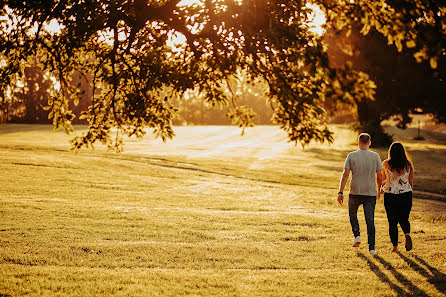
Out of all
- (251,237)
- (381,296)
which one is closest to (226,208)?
(251,237)

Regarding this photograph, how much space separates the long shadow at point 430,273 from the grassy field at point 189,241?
0.02 meters

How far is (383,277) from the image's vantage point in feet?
28.5

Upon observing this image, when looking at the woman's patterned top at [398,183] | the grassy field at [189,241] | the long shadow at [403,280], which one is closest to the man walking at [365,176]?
the woman's patterned top at [398,183]

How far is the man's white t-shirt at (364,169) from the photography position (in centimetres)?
1010

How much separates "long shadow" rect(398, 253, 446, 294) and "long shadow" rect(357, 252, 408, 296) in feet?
2.16

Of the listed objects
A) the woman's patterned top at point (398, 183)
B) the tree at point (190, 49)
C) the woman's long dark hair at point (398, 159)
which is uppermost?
the tree at point (190, 49)

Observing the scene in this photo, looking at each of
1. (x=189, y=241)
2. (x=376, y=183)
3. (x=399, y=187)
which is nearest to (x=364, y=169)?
(x=376, y=183)

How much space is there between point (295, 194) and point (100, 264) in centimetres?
1359

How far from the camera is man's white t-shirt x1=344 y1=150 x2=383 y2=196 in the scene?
1010cm

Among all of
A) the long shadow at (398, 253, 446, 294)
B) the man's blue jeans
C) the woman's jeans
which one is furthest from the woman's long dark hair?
the long shadow at (398, 253, 446, 294)

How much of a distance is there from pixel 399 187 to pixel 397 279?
2.41 meters

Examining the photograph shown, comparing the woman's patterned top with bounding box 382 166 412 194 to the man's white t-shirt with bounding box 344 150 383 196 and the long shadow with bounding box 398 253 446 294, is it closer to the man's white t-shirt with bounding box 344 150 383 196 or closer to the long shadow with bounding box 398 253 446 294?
the man's white t-shirt with bounding box 344 150 383 196

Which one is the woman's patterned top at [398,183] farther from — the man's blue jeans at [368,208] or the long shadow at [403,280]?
the long shadow at [403,280]

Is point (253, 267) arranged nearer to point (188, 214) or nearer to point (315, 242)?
point (315, 242)
